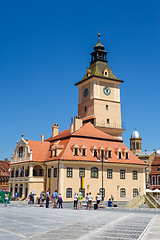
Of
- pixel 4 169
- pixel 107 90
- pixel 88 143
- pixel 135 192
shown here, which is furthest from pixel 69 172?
pixel 4 169

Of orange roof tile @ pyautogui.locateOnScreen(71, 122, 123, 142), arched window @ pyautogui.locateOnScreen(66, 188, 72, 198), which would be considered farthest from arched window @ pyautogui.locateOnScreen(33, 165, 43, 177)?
orange roof tile @ pyautogui.locateOnScreen(71, 122, 123, 142)

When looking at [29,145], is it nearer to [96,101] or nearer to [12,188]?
[12,188]

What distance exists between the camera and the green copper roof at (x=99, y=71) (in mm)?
68125

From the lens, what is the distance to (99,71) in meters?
68.9

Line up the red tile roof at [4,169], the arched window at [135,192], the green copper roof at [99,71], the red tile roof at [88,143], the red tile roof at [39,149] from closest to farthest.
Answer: the red tile roof at [88,143] < the arched window at [135,192] < the red tile roof at [39,149] < the green copper roof at [99,71] < the red tile roof at [4,169]

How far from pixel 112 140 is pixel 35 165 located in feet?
47.6

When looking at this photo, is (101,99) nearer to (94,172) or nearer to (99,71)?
(99,71)

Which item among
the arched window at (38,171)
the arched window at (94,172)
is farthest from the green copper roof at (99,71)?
the arched window at (38,171)

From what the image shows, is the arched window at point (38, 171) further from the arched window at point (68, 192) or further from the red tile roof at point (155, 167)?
the red tile roof at point (155, 167)

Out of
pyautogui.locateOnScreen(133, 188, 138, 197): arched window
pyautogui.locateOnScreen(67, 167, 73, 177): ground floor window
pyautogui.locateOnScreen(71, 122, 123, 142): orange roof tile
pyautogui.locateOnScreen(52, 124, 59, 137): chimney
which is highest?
pyautogui.locateOnScreen(52, 124, 59, 137): chimney

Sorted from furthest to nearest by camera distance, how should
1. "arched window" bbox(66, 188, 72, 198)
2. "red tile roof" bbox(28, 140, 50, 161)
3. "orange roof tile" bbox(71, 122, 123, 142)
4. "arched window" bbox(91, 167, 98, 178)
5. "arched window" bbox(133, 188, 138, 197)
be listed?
"red tile roof" bbox(28, 140, 50, 161) < "arched window" bbox(133, 188, 138, 197) < "orange roof tile" bbox(71, 122, 123, 142) < "arched window" bbox(91, 167, 98, 178) < "arched window" bbox(66, 188, 72, 198)

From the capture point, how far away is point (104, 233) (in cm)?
1265

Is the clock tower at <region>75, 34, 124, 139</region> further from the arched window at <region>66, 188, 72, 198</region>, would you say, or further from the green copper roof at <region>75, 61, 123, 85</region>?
the arched window at <region>66, 188, 72, 198</region>

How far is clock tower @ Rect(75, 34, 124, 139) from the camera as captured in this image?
216 feet
